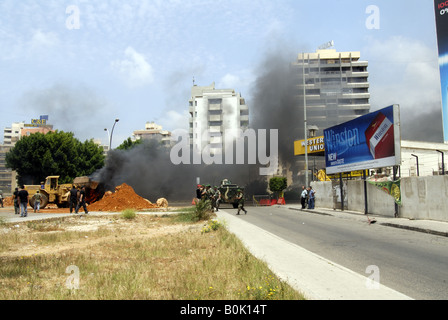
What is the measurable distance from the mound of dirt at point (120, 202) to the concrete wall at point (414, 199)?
659 inches

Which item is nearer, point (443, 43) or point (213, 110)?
point (443, 43)

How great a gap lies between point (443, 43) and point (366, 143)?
28017mm

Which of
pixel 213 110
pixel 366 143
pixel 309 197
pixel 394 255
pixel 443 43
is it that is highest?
pixel 213 110

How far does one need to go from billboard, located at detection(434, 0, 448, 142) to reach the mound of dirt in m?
30.9

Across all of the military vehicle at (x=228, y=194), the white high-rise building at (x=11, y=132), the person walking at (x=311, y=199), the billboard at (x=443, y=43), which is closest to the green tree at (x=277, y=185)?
the military vehicle at (x=228, y=194)

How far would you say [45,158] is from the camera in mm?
44688

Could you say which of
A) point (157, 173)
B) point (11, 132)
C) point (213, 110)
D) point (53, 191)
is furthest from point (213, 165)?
point (11, 132)

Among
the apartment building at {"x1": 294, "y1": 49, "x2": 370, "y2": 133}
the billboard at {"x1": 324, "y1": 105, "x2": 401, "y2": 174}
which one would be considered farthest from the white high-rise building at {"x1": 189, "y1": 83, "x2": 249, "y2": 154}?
the billboard at {"x1": 324, "y1": 105, "x2": 401, "y2": 174}

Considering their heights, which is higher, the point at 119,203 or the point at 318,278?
the point at 119,203

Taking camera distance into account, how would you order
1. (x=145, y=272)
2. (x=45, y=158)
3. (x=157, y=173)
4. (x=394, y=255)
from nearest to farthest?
(x=145, y=272)
(x=394, y=255)
(x=157, y=173)
(x=45, y=158)

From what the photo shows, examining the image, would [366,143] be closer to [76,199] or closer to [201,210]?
[201,210]

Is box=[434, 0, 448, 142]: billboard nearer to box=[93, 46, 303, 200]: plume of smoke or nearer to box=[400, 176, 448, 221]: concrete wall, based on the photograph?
box=[93, 46, 303, 200]: plume of smoke

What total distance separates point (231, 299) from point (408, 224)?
11.1 meters
